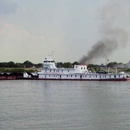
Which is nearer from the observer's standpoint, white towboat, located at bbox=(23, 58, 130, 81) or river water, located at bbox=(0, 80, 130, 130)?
river water, located at bbox=(0, 80, 130, 130)

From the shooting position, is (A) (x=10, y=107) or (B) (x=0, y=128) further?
(A) (x=10, y=107)

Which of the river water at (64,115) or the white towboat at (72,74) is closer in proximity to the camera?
the river water at (64,115)

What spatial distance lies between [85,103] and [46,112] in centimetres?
677

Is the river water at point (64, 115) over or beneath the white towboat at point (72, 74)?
beneath

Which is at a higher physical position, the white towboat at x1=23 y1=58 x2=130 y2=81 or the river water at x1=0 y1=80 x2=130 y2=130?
the white towboat at x1=23 y1=58 x2=130 y2=81

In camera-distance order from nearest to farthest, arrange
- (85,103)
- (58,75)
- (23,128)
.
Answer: (23,128) < (85,103) < (58,75)

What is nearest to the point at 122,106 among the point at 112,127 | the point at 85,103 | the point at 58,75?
the point at 85,103

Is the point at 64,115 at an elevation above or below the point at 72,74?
below

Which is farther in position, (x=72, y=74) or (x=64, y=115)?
(x=72, y=74)

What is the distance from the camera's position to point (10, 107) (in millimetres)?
33844

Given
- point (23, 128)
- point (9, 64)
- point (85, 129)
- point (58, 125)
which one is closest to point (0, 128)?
point (23, 128)

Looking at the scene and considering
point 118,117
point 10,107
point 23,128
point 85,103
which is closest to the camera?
point 23,128

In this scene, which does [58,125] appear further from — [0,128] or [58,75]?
[58,75]

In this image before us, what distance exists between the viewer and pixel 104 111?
105 feet
